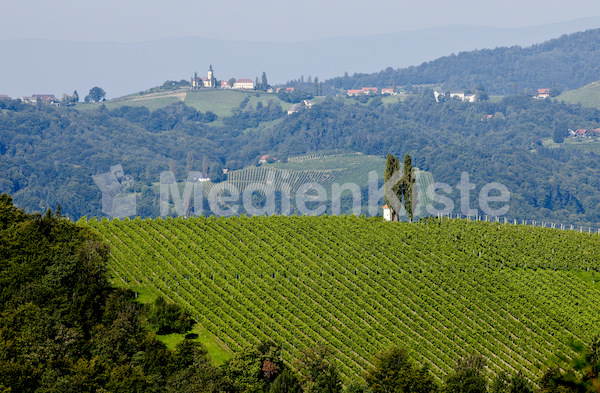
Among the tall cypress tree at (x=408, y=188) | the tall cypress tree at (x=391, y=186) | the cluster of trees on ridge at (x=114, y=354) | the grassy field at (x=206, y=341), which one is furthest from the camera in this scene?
the tall cypress tree at (x=391, y=186)

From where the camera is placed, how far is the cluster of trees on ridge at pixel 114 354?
36.7m

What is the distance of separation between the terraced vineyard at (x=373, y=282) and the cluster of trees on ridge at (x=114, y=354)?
2.64 metres

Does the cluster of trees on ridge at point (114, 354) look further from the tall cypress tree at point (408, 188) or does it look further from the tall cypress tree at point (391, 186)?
the tall cypress tree at point (391, 186)

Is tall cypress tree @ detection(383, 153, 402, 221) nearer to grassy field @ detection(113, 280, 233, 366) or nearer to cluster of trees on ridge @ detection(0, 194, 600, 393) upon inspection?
cluster of trees on ridge @ detection(0, 194, 600, 393)

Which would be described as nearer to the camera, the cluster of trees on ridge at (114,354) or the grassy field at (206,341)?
the cluster of trees on ridge at (114,354)

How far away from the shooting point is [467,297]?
5125cm

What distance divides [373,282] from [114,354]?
63.1ft

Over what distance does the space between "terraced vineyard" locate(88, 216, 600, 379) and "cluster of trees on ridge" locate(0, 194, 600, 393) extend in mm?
2640

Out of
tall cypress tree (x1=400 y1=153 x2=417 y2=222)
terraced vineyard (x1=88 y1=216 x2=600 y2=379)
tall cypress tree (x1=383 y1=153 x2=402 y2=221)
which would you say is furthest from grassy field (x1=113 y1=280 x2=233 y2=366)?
tall cypress tree (x1=400 y1=153 x2=417 y2=222)

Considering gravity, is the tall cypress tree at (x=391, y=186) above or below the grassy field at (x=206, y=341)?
above

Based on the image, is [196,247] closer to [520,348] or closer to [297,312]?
[297,312]

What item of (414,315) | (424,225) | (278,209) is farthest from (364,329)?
(278,209)

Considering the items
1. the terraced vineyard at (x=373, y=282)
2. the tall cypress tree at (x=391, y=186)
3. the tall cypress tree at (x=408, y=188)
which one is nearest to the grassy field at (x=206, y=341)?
the terraced vineyard at (x=373, y=282)

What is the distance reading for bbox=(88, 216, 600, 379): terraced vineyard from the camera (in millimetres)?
45844
